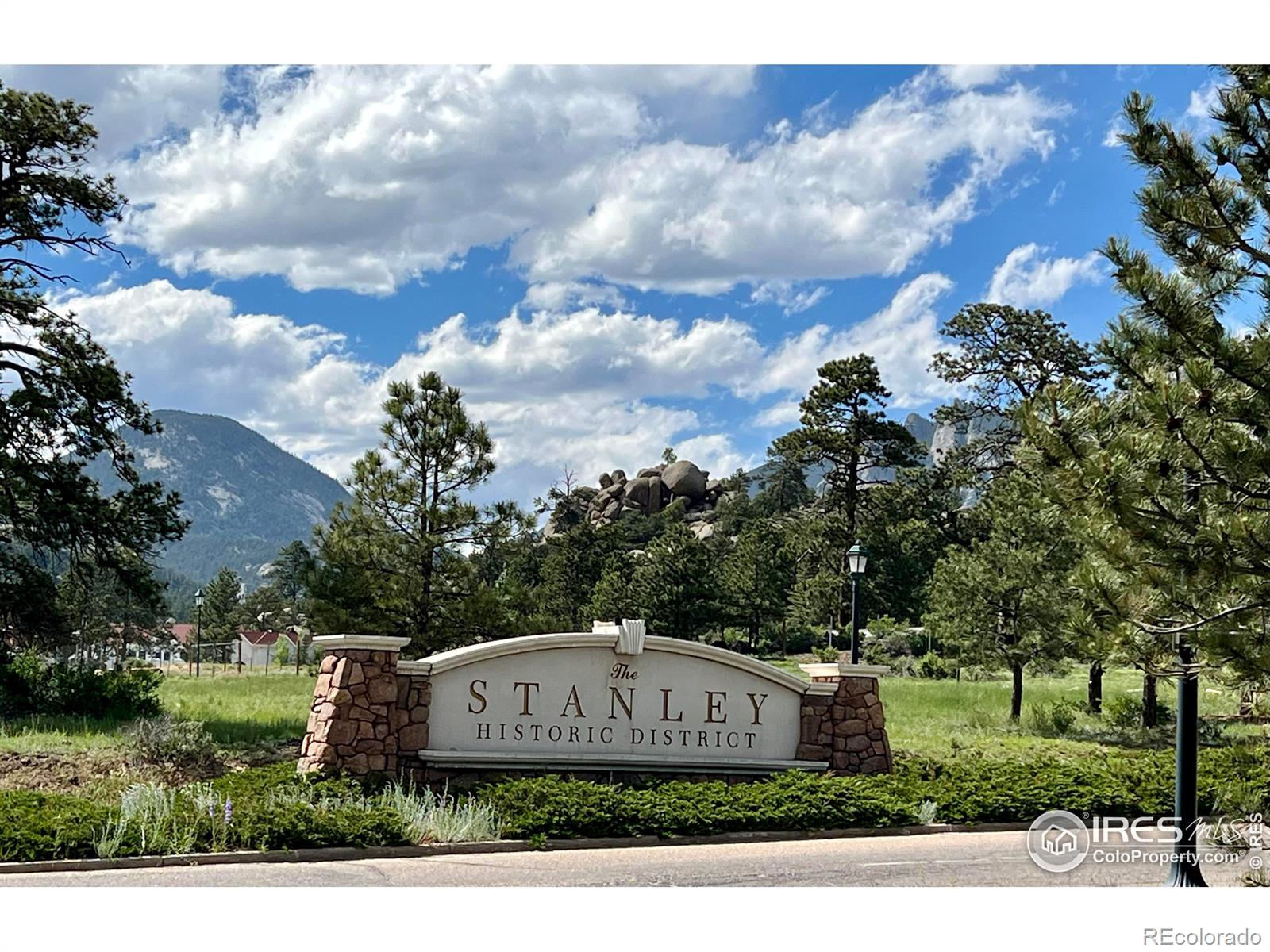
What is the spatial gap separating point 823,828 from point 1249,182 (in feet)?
21.3

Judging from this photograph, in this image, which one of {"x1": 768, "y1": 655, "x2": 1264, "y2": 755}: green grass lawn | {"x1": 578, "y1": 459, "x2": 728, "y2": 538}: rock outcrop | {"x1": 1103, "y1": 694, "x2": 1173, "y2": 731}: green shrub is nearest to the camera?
{"x1": 768, "y1": 655, "x2": 1264, "y2": 755}: green grass lawn

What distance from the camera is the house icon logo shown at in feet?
32.2

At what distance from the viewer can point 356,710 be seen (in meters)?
11.3

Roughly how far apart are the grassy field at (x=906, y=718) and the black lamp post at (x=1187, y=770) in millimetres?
2565

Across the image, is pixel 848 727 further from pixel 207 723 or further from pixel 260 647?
pixel 260 647

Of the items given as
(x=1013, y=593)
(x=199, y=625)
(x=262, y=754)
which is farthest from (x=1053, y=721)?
(x=199, y=625)

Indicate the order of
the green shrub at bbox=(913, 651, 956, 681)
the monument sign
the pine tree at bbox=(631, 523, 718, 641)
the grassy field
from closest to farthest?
1. the monument sign
2. the grassy field
3. the green shrub at bbox=(913, 651, 956, 681)
4. the pine tree at bbox=(631, 523, 718, 641)

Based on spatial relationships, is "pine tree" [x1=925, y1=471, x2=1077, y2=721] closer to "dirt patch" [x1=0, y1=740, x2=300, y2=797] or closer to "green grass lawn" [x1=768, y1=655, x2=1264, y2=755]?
"green grass lawn" [x1=768, y1=655, x2=1264, y2=755]

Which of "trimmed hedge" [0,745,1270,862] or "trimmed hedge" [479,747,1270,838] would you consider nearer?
"trimmed hedge" [0,745,1270,862]

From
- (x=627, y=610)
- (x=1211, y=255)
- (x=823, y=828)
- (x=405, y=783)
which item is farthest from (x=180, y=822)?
(x=627, y=610)

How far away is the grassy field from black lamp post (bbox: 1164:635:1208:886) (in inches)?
101

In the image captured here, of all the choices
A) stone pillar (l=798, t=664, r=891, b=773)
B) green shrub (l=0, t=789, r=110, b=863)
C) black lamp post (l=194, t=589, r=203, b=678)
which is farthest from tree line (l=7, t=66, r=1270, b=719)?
black lamp post (l=194, t=589, r=203, b=678)

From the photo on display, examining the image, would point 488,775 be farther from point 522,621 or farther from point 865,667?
point 522,621

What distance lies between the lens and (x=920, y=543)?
47.5 metres
